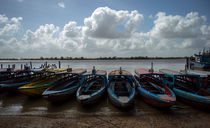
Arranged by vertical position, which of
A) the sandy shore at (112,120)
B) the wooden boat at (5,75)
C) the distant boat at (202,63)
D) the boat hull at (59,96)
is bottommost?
the sandy shore at (112,120)

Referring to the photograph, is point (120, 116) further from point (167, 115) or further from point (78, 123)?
point (167, 115)

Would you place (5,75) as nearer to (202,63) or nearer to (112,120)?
(112,120)

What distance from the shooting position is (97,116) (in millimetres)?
7133

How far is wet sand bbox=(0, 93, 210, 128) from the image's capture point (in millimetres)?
6328

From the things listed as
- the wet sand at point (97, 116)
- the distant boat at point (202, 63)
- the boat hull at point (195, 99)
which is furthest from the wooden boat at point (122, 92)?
the distant boat at point (202, 63)

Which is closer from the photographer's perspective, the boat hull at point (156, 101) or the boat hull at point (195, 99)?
the boat hull at point (156, 101)

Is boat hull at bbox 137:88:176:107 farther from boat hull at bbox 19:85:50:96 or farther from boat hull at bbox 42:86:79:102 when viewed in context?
boat hull at bbox 19:85:50:96

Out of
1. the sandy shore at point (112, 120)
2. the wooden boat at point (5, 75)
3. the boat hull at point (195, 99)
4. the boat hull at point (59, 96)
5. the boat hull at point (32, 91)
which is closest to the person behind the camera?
the sandy shore at point (112, 120)

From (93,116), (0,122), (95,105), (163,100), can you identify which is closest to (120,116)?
(93,116)

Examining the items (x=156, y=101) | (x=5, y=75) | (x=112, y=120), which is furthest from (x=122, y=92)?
(x=5, y=75)

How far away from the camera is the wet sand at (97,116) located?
20.8ft

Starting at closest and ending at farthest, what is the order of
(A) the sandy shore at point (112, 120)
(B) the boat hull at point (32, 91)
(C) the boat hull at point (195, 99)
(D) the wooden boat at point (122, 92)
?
(A) the sandy shore at point (112, 120)
(C) the boat hull at point (195, 99)
(D) the wooden boat at point (122, 92)
(B) the boat hull at point (32, 91)

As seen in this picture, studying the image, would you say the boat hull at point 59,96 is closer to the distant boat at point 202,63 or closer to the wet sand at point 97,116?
the wet sand at point 97,116

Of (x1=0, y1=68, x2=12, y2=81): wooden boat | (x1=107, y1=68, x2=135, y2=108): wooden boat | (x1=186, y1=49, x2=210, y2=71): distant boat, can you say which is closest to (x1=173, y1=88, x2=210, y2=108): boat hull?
(x1=107, y1=68, x2=135, y2=108): wooden boat
